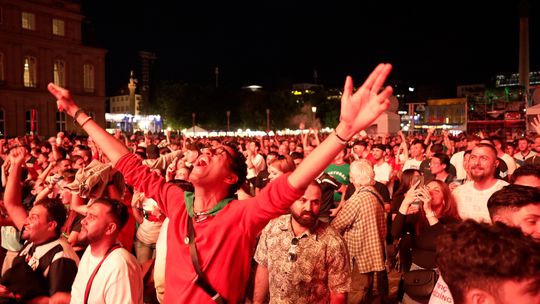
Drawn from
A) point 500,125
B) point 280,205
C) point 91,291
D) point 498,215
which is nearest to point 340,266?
point 498,215

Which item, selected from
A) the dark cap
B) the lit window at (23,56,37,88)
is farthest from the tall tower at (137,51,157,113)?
the dark cap

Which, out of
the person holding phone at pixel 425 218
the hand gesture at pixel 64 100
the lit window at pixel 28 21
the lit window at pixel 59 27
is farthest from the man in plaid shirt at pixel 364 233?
the lit window at pixel 59 27

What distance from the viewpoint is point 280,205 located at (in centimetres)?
260

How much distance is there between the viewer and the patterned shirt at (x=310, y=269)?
12.6 feet

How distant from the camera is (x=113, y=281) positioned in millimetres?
3355

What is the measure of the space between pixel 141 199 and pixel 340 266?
3.17 m

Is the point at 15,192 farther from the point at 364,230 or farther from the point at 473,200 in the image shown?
the point at 473,200

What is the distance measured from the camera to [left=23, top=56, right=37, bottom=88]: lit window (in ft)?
164

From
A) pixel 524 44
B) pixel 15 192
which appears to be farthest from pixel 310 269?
pixel 524 44

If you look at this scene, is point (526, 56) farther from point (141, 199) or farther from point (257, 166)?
point (141, 199)

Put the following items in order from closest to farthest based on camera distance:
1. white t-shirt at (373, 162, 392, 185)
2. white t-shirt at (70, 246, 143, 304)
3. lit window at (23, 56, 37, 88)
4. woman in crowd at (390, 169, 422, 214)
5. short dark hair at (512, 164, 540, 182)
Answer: white t-shirt at (70, 246, 143, 304) < short dark hair at (512, 164, 540, 182) < woman in crowd at (390, 169, 422, 214) < white t-shirt at (373, 162, 392, 185) < lit window at (23, 56, 37, 88)

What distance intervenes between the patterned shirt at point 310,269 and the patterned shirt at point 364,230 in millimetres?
1367

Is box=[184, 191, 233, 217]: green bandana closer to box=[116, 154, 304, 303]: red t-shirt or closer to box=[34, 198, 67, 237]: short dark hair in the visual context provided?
box=[116, 154, 304, 303]: red t-shirt

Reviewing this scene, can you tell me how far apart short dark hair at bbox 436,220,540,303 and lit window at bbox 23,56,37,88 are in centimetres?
5384
